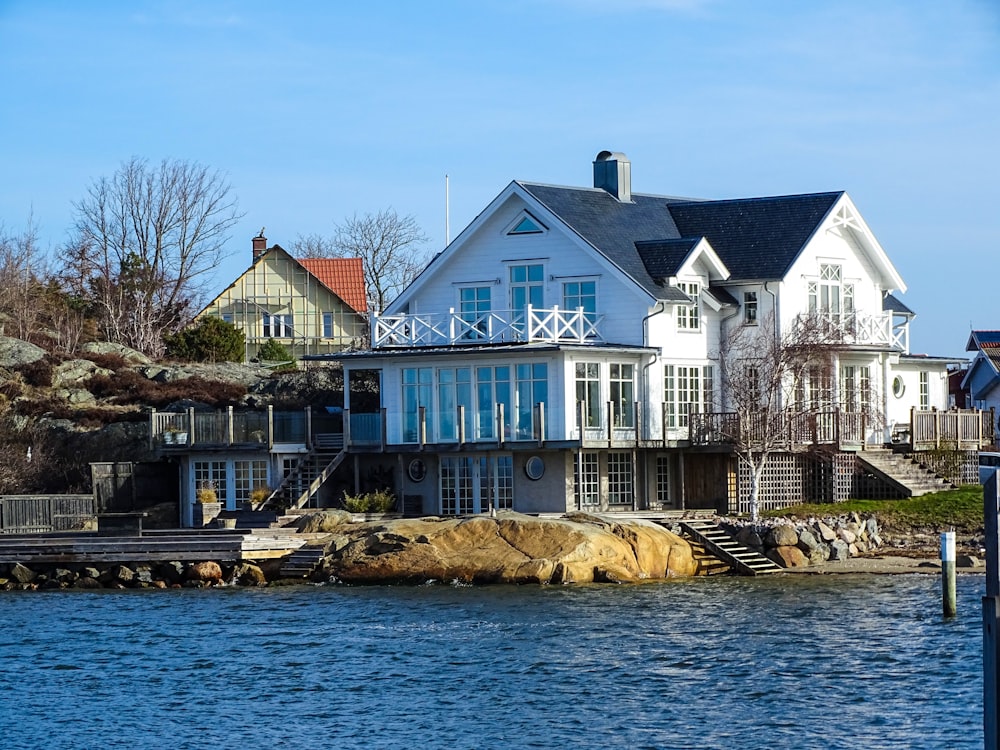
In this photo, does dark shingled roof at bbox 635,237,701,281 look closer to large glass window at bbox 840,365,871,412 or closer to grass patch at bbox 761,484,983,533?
large glass window at bbox 840,365,871,412

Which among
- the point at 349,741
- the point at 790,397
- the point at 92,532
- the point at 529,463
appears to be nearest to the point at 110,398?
the point at 92,532

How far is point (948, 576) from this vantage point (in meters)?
32.8

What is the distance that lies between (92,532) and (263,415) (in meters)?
6.76

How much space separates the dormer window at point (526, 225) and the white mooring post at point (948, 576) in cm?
1780

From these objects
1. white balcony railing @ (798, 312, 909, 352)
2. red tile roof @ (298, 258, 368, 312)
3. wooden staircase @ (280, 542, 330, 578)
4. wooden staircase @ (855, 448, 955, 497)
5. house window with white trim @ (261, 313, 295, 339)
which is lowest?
wooden staircase @ (280, 542, 330, 578)

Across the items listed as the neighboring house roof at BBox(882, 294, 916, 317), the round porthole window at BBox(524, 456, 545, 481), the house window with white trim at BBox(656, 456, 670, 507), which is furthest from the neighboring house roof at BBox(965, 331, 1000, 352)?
the round porthole window at BBox(524, 456, 545, 481)

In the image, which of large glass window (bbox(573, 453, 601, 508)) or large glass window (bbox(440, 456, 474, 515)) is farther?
large glass window (bbox(440, 456, 474, 515))

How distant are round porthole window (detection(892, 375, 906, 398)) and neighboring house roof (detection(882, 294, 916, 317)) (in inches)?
78.0

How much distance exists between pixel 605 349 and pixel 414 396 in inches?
208

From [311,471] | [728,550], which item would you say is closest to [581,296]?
[311,471]

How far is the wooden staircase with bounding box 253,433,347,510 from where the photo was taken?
153 ft

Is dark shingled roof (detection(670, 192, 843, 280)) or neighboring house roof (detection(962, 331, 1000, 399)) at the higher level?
dark shingled roof (detection(670, 192, 843, 280))

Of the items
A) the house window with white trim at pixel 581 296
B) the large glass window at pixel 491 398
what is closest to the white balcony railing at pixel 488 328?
the house window with white trim at pixel 581 296

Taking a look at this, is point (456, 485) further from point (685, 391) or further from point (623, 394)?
point (685, 391)
